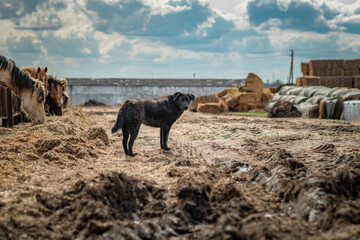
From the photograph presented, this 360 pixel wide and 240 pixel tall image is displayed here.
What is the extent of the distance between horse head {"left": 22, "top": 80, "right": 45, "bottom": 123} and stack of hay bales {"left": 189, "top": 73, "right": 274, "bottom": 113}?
12.3 metres

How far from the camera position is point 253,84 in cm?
2459

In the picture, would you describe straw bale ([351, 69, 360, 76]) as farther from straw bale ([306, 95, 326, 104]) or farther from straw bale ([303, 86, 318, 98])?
straw bale ([306, 95, 326, 104])

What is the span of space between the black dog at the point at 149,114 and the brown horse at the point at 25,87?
14.8ft

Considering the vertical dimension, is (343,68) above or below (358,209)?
above

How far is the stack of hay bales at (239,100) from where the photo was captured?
2185cm

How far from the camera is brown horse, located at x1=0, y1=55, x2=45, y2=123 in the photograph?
33.4ft

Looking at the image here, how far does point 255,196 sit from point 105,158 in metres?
3.67

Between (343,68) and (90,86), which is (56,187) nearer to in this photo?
(343,68)

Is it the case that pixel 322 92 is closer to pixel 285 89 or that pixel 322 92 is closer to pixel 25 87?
pixel 285 89

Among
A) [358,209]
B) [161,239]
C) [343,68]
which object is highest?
[343,68]

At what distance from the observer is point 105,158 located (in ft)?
24.2

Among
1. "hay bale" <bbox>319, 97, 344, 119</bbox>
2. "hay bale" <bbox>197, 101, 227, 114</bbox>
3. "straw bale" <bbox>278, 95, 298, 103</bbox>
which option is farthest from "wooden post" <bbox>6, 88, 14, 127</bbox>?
"straw bale" <bbox>278, 95, 298, 103</bbox>

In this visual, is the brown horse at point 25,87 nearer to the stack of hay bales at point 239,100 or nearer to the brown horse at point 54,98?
the brown horse at point 54,98

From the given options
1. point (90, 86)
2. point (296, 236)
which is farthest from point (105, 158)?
point (90, 86)
